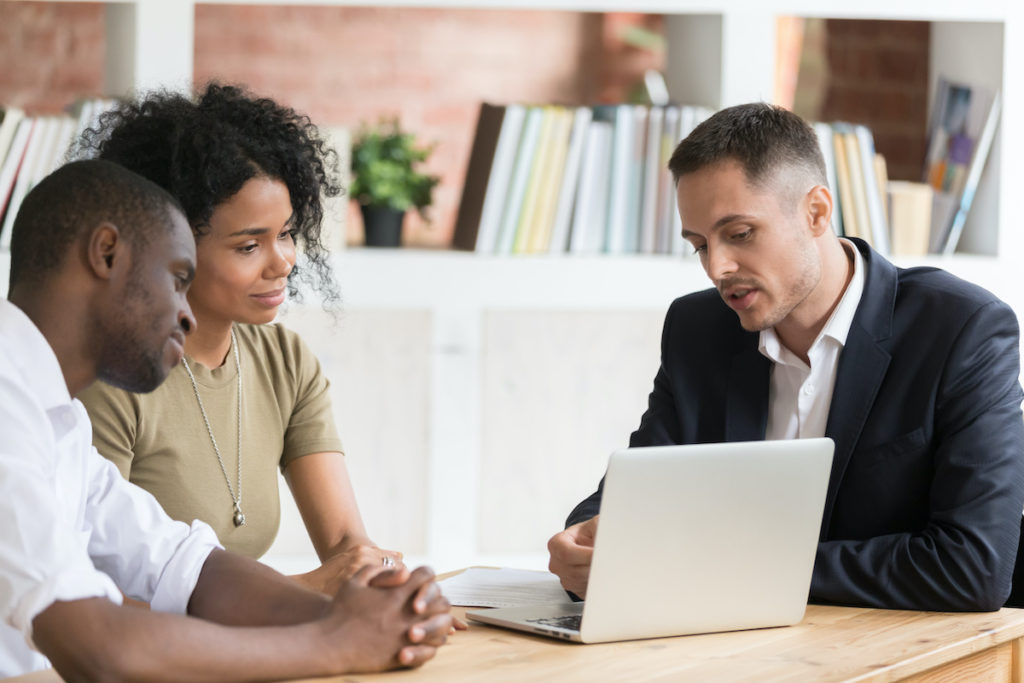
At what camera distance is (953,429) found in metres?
1.56

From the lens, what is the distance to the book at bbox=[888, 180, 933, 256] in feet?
9.04

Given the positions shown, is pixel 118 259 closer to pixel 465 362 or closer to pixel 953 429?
pixel 953 429

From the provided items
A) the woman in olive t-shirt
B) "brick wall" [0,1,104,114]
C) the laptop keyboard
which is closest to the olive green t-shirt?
the woman in olive t-shirt

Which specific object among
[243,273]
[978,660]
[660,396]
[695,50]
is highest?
[695,50]

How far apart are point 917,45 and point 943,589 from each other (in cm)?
249

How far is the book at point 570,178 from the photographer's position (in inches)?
104

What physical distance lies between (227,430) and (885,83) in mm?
2468

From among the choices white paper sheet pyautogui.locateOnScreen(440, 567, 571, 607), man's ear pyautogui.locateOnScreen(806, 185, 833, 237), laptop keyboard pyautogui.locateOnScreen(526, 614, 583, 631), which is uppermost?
man's ear pyautogui.locateOnScreen(806, 185, 833, 237)

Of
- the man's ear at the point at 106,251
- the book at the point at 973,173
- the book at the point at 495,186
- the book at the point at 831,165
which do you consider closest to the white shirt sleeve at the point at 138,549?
the man's ear at the point at 106,251

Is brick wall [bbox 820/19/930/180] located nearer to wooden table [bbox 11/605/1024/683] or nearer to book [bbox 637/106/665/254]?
book [bbox 637/106/665/254]

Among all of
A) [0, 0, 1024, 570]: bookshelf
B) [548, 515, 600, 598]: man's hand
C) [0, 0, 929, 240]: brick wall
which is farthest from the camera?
[0, 0, 929, 240]: brick wall

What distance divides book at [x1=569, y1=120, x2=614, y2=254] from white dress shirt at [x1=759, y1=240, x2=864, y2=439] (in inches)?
37.4

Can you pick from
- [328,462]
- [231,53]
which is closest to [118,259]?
[328,462]

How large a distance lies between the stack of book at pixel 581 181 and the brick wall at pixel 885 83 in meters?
1.09
